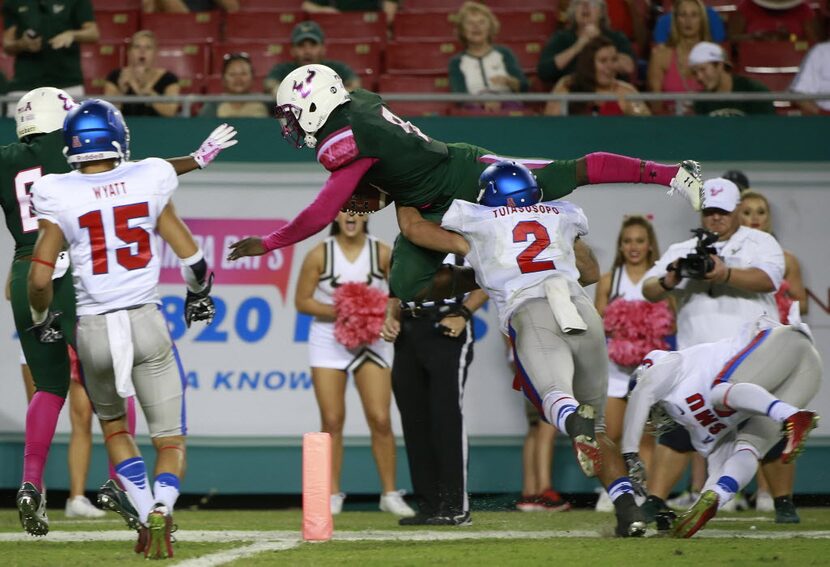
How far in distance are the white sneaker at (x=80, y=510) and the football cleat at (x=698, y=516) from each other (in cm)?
401

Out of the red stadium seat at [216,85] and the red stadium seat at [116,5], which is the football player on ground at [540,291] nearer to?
the red stadium seat at [216,85]

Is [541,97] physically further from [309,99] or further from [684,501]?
[309,99]

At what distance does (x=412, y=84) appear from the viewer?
10727mm

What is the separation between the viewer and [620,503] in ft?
20.0

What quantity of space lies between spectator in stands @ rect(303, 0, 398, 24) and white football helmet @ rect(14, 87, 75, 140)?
4673mm

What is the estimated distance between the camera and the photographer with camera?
764 cm

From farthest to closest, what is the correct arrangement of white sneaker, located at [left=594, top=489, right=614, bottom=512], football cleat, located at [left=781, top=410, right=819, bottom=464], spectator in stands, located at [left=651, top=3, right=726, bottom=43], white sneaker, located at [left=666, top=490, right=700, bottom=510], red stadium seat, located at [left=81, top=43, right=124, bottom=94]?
red stadium seat, located at [left=81, top=43, right=124, bottom=94] → spectator in stands, located at [left=651, top=3, right=726, bottom=43] → white sneaker, located at [left=666, top=490, right=700, bottom=510] → white sneaker, located at [left=594, top=489, right=614, bottom=512] → football cleat, located at [left=781, top=410, right=819, bottom=464]

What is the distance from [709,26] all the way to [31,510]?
6.35 metres

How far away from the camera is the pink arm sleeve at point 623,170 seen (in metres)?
6.49

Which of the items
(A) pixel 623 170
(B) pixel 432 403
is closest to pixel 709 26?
(B) pixel 432 403

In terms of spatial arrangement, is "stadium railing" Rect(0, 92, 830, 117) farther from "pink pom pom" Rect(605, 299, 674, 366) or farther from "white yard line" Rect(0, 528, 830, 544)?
"white yard line" Rect(0, 528, 830, 544)

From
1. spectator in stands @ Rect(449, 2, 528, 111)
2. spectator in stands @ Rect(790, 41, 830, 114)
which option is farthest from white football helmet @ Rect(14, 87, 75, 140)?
spectator in stands @ Rect(790, 41, 830, 114)

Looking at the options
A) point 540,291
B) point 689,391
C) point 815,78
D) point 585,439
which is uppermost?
point 815,78

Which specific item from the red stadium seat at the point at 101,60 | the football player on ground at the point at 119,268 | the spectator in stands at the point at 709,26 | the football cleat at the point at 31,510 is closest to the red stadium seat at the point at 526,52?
the spectator in stands at the point at 709,26
